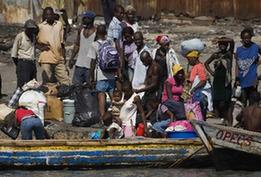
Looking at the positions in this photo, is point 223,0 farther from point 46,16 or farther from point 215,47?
point 46,16

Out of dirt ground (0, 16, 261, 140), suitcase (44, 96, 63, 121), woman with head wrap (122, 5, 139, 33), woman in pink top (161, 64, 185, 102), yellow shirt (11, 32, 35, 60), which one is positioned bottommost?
dirt ground (0, 16, 261, 140)

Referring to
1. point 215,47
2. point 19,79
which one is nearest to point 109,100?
point 19,79

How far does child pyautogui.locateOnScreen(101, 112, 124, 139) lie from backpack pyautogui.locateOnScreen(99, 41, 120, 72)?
1.20m

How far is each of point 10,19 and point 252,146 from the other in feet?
50.1

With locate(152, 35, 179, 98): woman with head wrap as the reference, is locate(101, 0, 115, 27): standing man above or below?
below

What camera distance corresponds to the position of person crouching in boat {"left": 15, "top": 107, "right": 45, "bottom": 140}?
13742 mm

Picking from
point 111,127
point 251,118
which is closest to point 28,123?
point 111,127

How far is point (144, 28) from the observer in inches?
1049

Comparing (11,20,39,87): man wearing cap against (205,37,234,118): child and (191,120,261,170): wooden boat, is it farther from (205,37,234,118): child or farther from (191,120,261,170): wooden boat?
(191,120,261,170): wooden boat

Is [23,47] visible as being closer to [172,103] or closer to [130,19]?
[130,19]

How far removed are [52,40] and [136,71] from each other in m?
2.02

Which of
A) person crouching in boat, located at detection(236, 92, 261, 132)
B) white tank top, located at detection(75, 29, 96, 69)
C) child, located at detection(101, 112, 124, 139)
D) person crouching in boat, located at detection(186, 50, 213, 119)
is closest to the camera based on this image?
person crouching in boat, located at detection(236, 92, 261, 132)

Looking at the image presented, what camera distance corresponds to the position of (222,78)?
50.4 feet

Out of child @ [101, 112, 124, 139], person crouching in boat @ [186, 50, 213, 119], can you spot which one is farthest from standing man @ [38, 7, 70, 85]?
person crouching in boat @ [186, 50, 213, 119]
